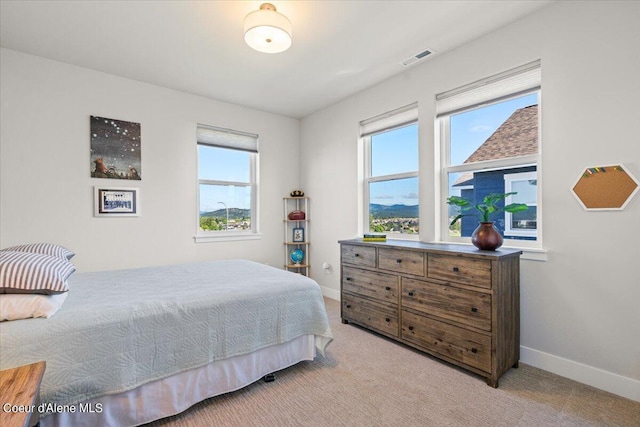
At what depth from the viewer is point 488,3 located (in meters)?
2.23

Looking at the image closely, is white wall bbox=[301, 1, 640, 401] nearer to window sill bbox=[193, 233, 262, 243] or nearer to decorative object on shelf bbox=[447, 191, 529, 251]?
decorative object on shelf bbox=[447, 191, 529, 251]

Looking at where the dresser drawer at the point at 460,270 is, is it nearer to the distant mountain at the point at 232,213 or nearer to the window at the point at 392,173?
the window at the point at 392,173

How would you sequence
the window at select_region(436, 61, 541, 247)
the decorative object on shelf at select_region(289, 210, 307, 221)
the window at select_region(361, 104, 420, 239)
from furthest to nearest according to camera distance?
the decorative object on shelf at select_region(289, 210, 307, 221)
the window at select_region(361, 104, 420, 239)
the window at select_region(436, 61, 541, 247)

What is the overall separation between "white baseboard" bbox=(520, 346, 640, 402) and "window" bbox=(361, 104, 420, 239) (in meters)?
1.43

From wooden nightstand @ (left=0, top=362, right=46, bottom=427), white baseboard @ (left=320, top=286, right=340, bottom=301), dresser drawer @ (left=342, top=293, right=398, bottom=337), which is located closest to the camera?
wooden nightstand @ (left=0, top=362, right=46, bottom=427)

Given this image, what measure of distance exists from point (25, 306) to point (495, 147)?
3.35 m

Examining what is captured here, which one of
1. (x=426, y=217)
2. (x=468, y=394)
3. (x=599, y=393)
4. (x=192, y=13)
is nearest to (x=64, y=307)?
(x=192, y=13)

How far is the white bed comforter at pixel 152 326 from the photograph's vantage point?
141 centimetres

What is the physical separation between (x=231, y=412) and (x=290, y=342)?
566mm

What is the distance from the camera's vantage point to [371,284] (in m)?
2.95

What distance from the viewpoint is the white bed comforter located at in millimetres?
1410

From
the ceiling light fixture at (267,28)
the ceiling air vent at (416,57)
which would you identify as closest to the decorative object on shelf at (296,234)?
the ceiling air vent at (416,57)

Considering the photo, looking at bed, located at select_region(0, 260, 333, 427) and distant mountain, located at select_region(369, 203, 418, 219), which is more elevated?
distant mountain, located at select_region(369, 203, 418, 219)

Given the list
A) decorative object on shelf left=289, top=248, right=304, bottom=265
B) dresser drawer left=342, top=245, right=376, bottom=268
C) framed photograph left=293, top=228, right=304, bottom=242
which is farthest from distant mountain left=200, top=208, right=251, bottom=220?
dresser drawer left=342, top=245, right=376, bottom=268
